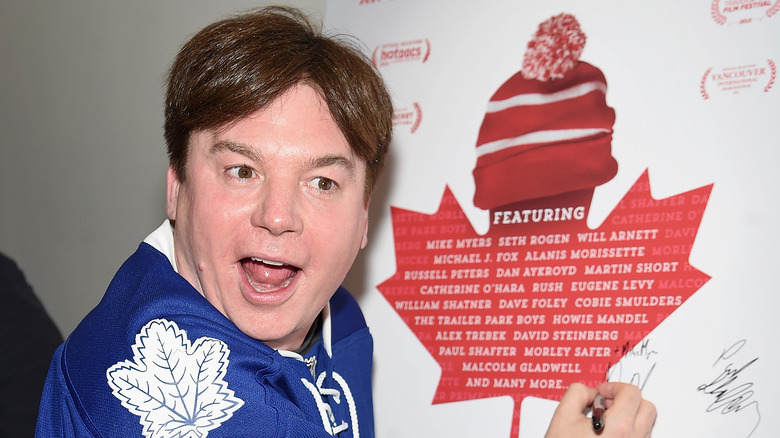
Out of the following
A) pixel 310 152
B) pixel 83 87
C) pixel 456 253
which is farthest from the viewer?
pixel 83 87

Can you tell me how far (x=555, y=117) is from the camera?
1108 millimetres

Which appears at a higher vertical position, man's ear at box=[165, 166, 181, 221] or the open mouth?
man's ear at box=[165, 166, 181, 221]

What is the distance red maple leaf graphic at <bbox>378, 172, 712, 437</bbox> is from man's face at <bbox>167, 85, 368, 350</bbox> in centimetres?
23

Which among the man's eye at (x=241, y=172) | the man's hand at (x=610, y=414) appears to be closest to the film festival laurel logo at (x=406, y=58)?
the man's eye at (x=241, y=172)

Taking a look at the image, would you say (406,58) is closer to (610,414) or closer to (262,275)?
(262,275)

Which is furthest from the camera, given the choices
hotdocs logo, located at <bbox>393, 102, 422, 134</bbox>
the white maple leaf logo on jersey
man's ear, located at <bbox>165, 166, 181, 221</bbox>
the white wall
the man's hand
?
the white wall

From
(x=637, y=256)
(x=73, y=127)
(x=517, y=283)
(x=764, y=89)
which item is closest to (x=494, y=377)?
(x=517, y=283)

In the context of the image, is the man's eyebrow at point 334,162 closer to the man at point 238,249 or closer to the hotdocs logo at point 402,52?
the man at point 238,249

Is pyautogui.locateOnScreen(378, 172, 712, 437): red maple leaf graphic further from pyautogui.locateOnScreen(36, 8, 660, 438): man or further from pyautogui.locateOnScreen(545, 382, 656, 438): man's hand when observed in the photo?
pyautogui.locateOnScreen(36, 8, 660, 438): man

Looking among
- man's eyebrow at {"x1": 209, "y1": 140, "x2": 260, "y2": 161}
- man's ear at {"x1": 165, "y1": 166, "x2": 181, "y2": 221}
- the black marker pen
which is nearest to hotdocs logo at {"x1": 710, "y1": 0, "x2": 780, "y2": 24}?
the black marker pen

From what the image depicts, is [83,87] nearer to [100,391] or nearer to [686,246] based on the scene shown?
[100,391]

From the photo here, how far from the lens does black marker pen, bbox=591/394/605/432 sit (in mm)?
881

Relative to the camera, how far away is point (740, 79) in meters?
0.99

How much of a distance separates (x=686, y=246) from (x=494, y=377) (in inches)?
12.2
